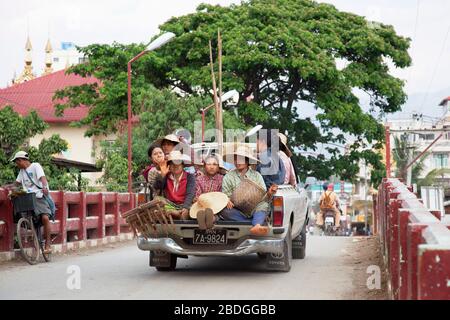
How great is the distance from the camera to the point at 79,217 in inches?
740

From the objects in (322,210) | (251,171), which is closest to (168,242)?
(251,171)

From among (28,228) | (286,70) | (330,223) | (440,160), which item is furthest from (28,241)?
(440,160)

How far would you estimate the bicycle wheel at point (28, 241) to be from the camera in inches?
573

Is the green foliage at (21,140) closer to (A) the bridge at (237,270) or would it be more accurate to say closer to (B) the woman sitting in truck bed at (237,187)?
(A) the bridge at (237,270)

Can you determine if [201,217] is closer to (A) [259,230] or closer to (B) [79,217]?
(A) [259,230]

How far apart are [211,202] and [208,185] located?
62cm

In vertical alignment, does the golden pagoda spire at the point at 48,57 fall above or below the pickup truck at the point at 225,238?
above

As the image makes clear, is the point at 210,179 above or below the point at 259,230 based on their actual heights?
above

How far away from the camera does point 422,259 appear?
192 inches

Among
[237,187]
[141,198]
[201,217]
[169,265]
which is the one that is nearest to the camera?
[201,217]

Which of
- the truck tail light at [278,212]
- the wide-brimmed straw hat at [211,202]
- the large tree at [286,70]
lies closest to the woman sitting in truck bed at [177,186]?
the wide-brimmed straw hat at [211,202]

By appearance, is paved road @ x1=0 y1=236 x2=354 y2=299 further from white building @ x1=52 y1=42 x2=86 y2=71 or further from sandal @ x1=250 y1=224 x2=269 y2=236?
white building @ x1=52 y1=42 x2=86 y2=71

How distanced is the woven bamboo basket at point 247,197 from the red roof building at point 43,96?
4568 cm

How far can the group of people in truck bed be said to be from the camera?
40.3 feet
